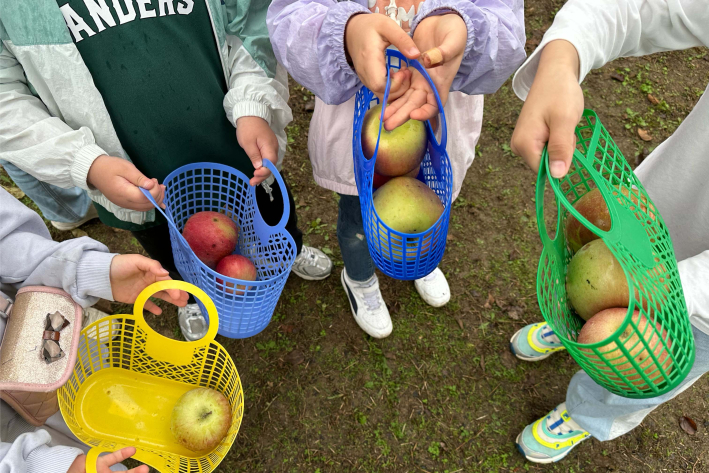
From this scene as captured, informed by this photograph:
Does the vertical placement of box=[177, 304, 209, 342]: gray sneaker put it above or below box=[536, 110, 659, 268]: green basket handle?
below

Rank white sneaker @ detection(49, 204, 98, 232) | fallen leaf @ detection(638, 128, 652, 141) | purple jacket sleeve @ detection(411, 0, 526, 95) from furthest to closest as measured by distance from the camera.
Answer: fallen leaf @ detection(638, 128, 652, 141), white sneaker @ detection(49, 204, 98, 232), purple jacket sleeve @ detection(411, 0, 526, 95)

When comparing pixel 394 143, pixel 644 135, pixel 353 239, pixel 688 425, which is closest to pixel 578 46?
pixel 394 143

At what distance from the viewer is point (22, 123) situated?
151cm

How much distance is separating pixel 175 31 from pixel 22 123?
1.99ft

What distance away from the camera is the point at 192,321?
2.74 meters

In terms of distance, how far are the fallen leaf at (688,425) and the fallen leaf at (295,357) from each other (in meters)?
2.24

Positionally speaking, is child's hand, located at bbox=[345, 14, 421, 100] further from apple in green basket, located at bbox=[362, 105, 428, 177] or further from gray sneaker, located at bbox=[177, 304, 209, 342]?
gray sneaker, located at bbox=[177, 304, 209, 342]

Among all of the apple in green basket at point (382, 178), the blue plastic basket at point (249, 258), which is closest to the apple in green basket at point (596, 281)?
the apple in green basket at point (382, 178)

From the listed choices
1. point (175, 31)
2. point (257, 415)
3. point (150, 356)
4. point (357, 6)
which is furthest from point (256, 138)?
point (257, 415)

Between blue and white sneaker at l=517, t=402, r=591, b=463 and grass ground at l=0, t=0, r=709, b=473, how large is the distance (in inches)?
4.2

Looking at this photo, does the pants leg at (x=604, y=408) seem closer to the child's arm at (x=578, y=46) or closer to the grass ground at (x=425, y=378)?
the grass ground at (x=425, y=378)

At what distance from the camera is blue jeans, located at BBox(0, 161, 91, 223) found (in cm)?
198

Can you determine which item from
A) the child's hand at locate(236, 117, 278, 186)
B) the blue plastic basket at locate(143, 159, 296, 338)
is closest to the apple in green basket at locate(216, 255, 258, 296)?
the blue plastic basket at locate(143, 159, 296, 338)

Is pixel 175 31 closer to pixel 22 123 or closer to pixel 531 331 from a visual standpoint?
pixel 22 123
